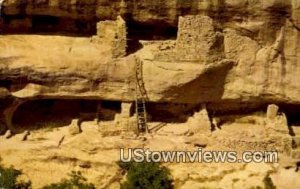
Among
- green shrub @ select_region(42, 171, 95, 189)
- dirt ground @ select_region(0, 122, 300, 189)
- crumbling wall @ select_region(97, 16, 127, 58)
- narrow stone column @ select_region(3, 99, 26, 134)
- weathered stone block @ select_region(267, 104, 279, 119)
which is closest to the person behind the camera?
green shrub @ select_region(42, 171, 95, 189)

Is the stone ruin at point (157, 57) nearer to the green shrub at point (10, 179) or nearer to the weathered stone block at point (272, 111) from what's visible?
the weathered stone block at point (272, 111)

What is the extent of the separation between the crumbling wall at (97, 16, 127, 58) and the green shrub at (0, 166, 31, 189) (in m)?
2.70

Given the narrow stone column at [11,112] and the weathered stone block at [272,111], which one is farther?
the weathered stone block at [272,111]

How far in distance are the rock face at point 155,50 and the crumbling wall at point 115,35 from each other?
0.02m

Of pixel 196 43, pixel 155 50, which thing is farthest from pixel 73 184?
pixel 196 43

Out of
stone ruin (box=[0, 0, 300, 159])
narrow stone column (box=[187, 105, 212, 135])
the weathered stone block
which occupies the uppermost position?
stone ruin (box=[0, 0, 300, 159])

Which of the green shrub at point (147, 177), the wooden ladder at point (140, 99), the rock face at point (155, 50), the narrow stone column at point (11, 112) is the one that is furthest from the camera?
the narrow stone column at point (11, 112)

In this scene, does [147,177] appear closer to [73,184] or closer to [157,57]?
[73,184]

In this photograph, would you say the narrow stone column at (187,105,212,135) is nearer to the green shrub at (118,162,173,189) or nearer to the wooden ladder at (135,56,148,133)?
the wooden ladder at (135,56,148,133)

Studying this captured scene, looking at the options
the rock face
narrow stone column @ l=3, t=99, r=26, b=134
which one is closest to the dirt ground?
narrow stone column @ l=3, t=99, r=26, b=134

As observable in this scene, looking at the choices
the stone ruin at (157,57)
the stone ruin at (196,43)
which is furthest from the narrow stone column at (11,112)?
the stone ruin at (196,43)

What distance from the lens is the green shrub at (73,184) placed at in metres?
9.77

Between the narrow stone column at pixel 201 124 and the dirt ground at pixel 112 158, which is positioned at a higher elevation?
the narrow stone column at pixel 201 124

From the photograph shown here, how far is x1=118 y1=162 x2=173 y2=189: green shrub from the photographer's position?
9648mm
